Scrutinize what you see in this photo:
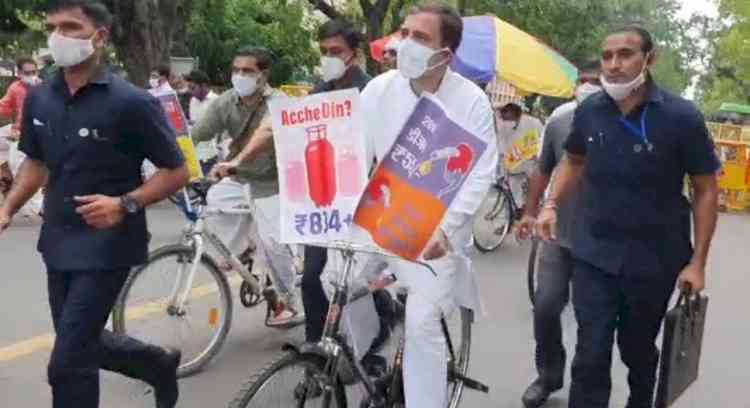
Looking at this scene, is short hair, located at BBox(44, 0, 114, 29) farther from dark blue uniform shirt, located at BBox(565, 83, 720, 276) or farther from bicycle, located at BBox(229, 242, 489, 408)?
dark blue uniform shirt, located at BBox(565, 83, 720, 276)

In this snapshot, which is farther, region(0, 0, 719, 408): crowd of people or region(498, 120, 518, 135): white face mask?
region(498, 120, 518, 135): white face mask

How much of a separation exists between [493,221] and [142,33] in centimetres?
995

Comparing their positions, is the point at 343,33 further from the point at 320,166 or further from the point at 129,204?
the point at 129,204

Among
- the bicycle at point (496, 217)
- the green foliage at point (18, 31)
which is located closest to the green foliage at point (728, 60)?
the green foliage at point (18, 31)

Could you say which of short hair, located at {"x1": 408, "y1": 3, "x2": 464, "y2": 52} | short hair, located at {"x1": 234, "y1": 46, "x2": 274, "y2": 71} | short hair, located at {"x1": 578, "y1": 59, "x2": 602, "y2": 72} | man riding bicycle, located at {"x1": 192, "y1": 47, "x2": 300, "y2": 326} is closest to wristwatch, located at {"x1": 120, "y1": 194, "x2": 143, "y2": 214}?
short hair, located at {"x1": 408, "y1": 3, "x2": 464, "y2": 52}

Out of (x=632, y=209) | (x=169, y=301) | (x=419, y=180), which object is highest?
(x=419, y=180)

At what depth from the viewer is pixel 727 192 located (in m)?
18.0

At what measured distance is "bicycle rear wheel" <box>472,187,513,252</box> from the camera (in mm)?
10805

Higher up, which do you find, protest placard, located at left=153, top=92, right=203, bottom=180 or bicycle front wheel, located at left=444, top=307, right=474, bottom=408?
protest placard, located at left=153, top=92, right=203, bottom=180

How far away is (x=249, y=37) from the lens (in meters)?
30.5

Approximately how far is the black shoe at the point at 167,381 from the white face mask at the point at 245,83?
180cm

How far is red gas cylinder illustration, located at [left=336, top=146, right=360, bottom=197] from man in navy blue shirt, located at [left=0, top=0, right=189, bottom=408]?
0.64 metres

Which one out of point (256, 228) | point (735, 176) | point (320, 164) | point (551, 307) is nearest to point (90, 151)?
point (320, 164)

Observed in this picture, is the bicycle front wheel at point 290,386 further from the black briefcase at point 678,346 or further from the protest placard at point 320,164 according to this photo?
the black briefcase at point 678,346
